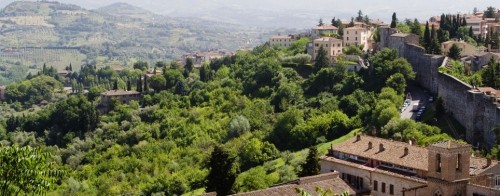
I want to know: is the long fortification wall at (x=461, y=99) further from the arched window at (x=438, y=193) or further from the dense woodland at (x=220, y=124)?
the arched window at (x=438, y=193)

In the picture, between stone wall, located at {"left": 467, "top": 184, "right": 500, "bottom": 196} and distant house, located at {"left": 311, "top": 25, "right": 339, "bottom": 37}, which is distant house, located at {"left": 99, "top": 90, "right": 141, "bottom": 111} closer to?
distant house, located at {"left": 311, "top": 25, "right": 339, "bottom": 37}

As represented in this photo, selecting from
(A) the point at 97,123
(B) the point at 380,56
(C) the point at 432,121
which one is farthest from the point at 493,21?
(A) the point at 97,123

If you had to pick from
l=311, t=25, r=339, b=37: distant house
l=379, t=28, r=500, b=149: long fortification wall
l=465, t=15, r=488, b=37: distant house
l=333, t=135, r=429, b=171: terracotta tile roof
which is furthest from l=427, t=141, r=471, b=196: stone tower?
l=311, t=25, r=339, b=37: distant house

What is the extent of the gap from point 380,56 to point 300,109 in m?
10.1

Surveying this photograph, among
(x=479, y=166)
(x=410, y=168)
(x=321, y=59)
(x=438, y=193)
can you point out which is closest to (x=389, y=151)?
(x=410, y=168)

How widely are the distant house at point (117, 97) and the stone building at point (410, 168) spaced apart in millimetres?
71701

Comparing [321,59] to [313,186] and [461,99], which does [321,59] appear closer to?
[461,99]

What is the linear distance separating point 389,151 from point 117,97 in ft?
248

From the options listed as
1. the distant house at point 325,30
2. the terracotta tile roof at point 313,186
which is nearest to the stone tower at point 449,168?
the terracotta tile roof at point 313,186

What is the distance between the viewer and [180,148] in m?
77.4

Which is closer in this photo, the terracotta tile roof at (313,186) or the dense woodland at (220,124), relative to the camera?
the terracotta tile roof at (313,186)

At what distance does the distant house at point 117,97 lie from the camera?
109588 millimetres

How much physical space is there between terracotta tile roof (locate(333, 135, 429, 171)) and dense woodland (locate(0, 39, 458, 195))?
7437mm

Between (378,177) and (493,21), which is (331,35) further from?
(378,177)
